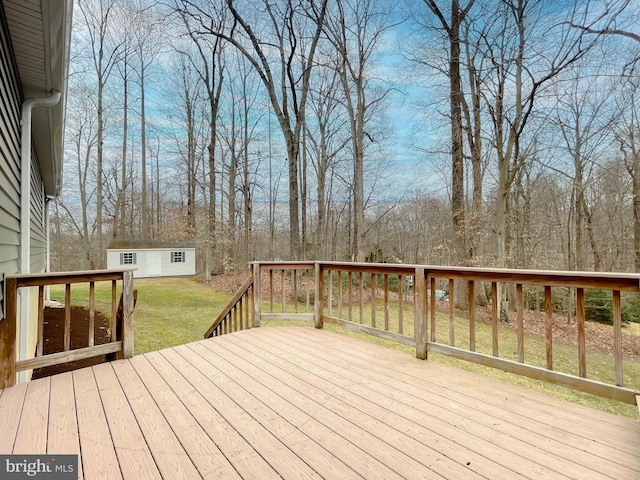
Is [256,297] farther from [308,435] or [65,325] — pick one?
[308,435]

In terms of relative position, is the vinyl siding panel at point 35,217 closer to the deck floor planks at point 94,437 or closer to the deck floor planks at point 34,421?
the deck floor planks at point 34,421

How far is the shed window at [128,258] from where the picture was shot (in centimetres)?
1659

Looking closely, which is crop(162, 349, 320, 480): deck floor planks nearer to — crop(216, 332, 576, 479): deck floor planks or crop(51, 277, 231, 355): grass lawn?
crop(216, 332, 576, 479): deck floor planks

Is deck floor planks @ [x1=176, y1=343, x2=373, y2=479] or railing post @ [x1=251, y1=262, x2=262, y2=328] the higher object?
railing post @ [x1=251, y1=262, x2=262, y2=328]

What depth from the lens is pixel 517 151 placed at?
7.89 metres

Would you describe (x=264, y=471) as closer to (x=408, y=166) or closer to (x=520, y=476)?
(x=520, y=476)

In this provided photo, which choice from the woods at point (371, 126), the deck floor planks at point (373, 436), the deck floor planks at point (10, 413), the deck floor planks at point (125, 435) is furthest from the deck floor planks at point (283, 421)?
the woods at point (371, 126)

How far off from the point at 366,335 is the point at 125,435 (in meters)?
5.48

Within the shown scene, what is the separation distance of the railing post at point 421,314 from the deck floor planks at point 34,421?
2844mm

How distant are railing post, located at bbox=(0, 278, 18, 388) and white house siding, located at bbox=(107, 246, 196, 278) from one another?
15353mm

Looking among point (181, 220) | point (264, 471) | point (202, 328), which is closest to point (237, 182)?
point (181, 220)

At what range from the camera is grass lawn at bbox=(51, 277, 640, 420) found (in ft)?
14.7

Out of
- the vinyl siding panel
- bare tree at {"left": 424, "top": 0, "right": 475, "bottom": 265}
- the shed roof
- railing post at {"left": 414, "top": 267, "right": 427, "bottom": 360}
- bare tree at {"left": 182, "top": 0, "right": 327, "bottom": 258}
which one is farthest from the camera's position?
the shed roof

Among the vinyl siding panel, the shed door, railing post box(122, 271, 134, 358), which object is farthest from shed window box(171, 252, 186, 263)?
railing post box(122, 271, 134, 358)
